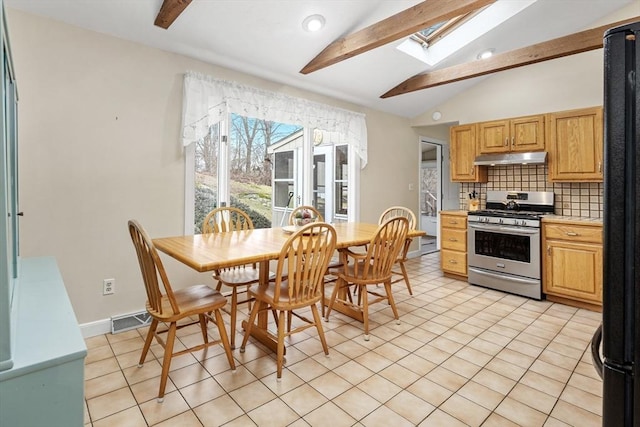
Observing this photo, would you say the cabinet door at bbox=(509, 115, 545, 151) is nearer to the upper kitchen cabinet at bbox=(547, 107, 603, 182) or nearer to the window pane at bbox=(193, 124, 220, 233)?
the upper kitchen cabinet at bbox=(547, 107, 603, 182)

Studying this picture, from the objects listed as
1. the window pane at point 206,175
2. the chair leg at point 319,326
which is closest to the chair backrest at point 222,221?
the window pane at point 206,175

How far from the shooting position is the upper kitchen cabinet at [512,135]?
3.86 m

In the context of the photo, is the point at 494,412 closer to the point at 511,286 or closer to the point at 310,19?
the point at 511,286

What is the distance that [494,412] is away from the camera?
1798 millimetres

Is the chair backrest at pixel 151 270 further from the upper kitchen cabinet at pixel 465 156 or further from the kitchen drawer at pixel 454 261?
the upper kitchen cabinet at pixel 465 156

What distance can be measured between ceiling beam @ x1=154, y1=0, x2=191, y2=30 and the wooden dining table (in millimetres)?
1598

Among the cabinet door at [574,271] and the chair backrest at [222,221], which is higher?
the chair backrest at [222,221]

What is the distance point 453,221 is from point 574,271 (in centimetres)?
136

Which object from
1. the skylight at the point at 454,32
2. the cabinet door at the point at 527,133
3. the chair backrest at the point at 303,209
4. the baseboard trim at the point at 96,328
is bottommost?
the baseboard trim at the point at 96,328

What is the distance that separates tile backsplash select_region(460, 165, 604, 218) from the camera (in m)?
3.75

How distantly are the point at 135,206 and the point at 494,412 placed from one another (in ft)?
9.45

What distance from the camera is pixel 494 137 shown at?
4199mm

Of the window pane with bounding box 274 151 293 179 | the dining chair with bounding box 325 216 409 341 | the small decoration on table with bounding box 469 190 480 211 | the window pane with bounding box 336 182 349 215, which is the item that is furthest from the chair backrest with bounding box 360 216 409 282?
the small decoration on table with bounding box 469 190 480 211

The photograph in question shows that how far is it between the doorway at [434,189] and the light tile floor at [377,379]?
3253 millimetres
